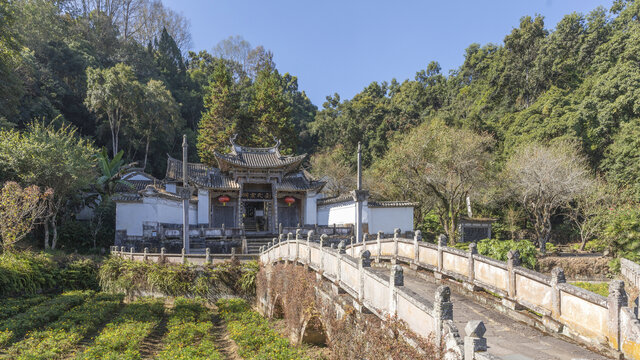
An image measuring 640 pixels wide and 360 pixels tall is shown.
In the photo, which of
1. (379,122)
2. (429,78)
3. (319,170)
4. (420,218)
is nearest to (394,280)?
(420,218)

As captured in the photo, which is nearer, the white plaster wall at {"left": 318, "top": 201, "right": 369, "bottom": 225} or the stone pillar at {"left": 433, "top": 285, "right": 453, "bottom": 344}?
the stone pillar at {"left": 433, "top": 285, "right": 453, "bottom": 344}

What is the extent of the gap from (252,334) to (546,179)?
734 inches

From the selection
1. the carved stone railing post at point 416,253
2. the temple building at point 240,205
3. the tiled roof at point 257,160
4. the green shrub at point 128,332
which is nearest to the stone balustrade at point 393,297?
the carved stone railing post at point 416,253

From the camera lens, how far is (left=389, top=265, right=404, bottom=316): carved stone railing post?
17.9ft

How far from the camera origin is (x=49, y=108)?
2705 cm

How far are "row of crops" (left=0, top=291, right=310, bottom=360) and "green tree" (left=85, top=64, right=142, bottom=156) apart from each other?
1853 centimetres

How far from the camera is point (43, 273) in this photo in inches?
584

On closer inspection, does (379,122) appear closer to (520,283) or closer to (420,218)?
(420,218)

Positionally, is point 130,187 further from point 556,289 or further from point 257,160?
point 556,289

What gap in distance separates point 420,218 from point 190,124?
29974mm

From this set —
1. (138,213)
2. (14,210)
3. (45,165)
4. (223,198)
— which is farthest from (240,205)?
(14,210)

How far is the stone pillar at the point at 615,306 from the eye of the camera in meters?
4.72

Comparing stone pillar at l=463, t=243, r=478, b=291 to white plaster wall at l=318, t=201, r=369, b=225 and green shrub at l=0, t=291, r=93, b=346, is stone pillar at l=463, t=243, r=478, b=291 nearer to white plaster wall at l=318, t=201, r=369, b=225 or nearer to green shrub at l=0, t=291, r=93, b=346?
white plaster wall at l=318, t=201, r=369, b=225

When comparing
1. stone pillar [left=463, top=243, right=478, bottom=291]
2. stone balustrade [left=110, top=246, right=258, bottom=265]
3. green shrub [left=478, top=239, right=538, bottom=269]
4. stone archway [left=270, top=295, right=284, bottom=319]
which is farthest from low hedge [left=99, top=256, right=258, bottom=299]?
green shrub [left=478, top=239, right=538, bottom=269]
